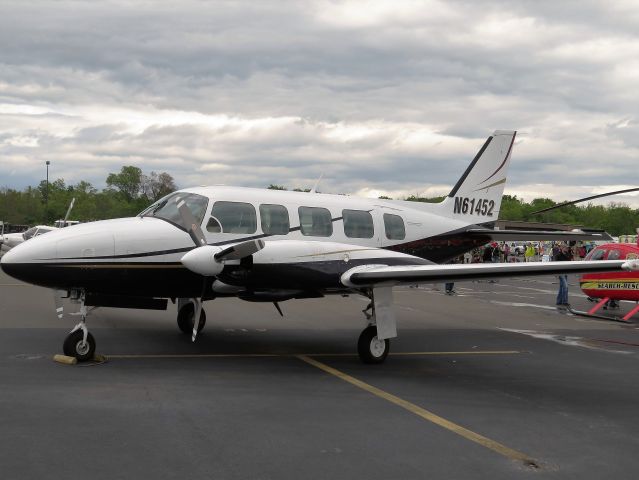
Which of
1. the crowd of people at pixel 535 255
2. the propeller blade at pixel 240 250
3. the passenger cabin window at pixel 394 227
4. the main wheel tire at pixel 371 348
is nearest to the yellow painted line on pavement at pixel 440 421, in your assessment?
the main wheel tire at pixel 371 348

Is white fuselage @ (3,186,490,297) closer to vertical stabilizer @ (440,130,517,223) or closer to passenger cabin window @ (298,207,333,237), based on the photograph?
passenger cabin window @ (298,207,333,237)

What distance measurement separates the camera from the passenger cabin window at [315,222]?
11.2m

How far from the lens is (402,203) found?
13.1 m

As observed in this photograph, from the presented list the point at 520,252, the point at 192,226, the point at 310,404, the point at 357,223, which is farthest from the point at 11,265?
the point at 520,252

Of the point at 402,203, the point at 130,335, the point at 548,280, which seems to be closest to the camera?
the point at 130,335

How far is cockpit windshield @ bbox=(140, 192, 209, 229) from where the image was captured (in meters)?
10.3

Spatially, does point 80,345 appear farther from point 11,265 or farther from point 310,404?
point 310,404

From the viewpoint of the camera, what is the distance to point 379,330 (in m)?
9.95

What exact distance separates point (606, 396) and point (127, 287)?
21.8 ft

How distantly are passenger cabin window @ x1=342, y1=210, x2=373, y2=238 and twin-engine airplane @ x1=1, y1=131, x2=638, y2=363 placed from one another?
0.9 inches

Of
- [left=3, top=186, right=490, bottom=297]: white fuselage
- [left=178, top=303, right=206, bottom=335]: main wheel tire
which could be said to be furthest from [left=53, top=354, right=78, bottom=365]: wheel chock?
[left=178, top=303, right=206, bottom=335]: main wheel tire

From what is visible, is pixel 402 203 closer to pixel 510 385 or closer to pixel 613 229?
pixel 510 385

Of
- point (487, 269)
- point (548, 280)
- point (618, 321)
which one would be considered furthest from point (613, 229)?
point (487, 269)

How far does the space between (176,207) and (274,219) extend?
1571 millimetres
